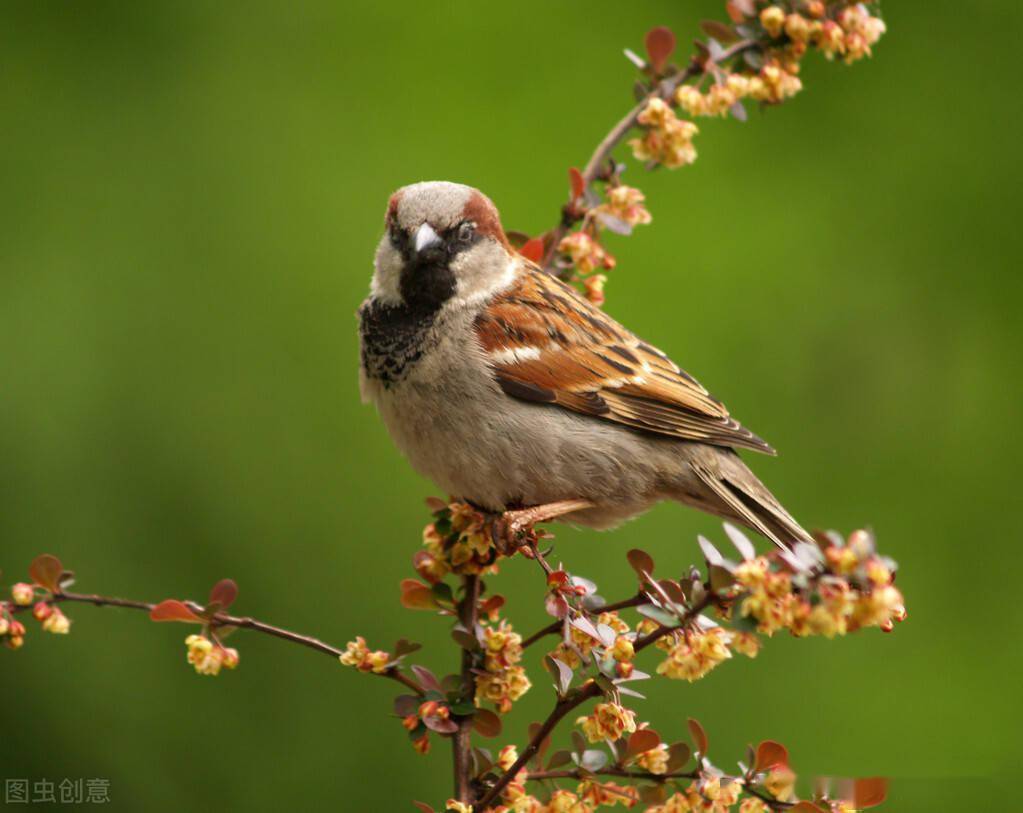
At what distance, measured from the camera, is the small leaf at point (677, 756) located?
1.29 meters

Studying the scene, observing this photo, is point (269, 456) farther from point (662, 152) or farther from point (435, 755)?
point (662, 152)

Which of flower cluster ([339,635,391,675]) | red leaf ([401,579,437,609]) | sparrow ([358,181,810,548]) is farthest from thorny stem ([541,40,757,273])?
flower cluster ([339,635,391,675])

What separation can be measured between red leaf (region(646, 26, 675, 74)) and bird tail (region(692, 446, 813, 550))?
0.64m

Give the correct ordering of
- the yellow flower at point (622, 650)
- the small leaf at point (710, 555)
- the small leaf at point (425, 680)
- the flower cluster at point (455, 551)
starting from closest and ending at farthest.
A: the small leaf at point (710, 555) < the yellow flower at point (622, 650) < the small leaf at point (425, 680) < the flower cluster at point (455, 551)

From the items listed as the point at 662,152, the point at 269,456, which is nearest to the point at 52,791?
the point at 269,456

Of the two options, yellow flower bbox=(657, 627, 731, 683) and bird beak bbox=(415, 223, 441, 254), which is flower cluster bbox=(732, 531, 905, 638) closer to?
yellow flower bbox=(657, 627, 731, 683)

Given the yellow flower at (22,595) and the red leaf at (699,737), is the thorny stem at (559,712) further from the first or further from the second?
the yellow flower at (22,595)

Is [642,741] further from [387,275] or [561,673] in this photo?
[387,275]

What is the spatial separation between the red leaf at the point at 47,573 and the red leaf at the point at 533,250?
81 cm

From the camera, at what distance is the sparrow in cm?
200

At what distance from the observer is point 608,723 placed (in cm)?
125

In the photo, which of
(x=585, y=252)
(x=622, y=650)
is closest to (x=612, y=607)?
(x=622, y=650)

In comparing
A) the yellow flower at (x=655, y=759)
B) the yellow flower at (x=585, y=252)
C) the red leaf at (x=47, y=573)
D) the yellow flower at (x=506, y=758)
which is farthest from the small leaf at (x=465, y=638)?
the yellow flower at (x=585, y=252)

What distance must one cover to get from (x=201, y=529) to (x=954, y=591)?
149cm
